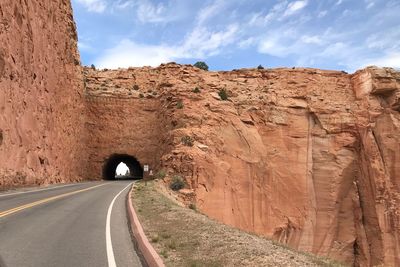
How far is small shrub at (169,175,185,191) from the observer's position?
1208 inches

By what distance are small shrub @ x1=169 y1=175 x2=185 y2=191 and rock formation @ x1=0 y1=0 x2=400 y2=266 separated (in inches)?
31.5

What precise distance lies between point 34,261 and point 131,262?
197cm

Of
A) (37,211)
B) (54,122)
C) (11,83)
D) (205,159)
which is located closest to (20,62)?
(11,83)

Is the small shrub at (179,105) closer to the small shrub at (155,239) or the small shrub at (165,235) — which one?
the small shrub at (165,235)

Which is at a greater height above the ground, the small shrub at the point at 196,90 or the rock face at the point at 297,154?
the small shrub at the point at 196,90

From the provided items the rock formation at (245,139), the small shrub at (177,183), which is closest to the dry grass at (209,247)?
the small shrub at (177,183)

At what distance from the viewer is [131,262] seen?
8750mm

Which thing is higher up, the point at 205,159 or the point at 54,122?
the point at 54,122

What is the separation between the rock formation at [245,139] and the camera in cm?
3256

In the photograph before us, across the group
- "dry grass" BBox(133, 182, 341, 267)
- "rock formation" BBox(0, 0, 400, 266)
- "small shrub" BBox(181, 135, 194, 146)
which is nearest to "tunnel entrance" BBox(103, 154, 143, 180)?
"rock formation" BBox(0, 0, 400, 266)

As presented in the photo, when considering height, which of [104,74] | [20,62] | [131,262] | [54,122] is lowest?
[131,262]

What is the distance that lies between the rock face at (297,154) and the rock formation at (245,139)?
0.35ft

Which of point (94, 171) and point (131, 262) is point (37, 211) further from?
point (94, 171)

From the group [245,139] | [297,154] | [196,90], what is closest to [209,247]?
[245,139]
